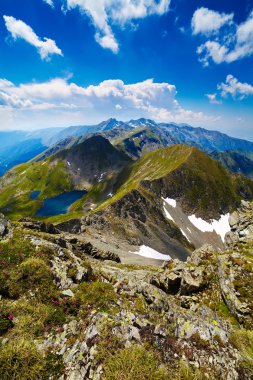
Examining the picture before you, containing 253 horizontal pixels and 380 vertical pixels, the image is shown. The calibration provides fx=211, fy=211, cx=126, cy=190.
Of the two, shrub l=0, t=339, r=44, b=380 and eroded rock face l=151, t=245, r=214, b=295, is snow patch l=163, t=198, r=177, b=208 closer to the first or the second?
eroded rock face l=151, t=245, r=214, b=295

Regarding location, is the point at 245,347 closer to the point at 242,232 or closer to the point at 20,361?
the point at 20,361

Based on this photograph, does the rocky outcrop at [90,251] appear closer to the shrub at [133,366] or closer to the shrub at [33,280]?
the shrub at [33,280]

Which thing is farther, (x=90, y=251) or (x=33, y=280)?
(x=90, y=251)

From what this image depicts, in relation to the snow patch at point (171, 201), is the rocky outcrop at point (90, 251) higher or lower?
higher

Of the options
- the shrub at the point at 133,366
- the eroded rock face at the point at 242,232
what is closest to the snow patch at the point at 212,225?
the eroded rock face at the point at 242,232

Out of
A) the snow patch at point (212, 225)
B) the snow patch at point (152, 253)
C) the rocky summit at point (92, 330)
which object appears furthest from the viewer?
the snow patch at point (212, 225)

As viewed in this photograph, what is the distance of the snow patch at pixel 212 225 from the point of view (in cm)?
16300

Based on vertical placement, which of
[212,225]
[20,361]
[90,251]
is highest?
[20,361]

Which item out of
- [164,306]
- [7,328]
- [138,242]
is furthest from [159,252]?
[7,328]

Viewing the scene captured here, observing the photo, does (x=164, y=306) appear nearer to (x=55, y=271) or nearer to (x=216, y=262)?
(x=55, y=271)

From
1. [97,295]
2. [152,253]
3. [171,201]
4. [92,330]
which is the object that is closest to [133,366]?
[92,330]

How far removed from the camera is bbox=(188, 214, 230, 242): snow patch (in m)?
163

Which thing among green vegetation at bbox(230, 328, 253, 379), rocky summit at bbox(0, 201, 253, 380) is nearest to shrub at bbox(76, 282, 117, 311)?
rocky summit at bbox(0, 201, 253, 380)

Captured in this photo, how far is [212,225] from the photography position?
16812 centimetres
